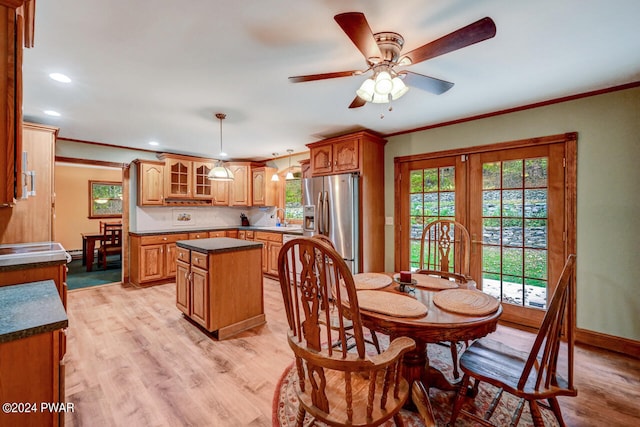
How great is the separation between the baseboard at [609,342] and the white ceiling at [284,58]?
226 centimetres

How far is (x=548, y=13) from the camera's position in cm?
157

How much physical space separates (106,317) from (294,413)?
110 inches

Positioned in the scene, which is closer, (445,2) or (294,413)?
(445,2)

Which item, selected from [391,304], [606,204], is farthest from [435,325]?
[606,204]

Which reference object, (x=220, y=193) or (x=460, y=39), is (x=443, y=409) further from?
(x=220, y=193)

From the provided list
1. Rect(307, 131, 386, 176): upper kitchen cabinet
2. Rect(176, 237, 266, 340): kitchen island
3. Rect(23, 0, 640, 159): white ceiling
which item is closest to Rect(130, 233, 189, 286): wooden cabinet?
Rect(176, 237, 266, 340): kitchen island

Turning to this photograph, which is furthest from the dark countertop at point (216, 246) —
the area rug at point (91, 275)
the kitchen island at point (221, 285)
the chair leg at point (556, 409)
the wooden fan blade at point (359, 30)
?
the area rug at point (91, 275)

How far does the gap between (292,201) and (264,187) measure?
0.63 metres

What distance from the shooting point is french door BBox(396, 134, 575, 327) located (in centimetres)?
282

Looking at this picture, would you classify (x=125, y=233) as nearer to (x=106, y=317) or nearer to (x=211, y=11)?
(x=106, y=317)

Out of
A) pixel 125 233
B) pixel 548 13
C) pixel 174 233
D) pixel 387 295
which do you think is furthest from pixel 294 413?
pixel 125 233

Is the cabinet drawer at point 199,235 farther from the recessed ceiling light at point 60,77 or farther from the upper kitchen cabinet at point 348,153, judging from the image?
the recessed ceiling light at point 60,77

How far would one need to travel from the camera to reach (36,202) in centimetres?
319

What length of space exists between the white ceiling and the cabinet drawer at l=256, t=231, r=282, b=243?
2.11m
